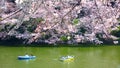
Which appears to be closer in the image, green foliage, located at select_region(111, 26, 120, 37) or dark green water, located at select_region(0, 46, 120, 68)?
dark green water, located at select_region(0, 46, 120, 68)

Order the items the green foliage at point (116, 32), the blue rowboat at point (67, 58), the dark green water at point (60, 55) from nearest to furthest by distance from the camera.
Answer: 1. the dark green water at point (60, 55)
2. the blue rowboat at point (67, 58)
3. the green foliage at point (116, 32)

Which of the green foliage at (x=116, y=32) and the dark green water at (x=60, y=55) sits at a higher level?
the green foliage at (x=116, y=32)

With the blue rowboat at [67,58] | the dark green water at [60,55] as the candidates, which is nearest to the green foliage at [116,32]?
the dark green water at [60,55]

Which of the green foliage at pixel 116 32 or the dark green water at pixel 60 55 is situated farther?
the green foliage at pixel 116 32

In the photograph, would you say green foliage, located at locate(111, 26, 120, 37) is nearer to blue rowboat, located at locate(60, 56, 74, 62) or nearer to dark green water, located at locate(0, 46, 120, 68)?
dark green water, located at locate(0, 46, 120, 68)

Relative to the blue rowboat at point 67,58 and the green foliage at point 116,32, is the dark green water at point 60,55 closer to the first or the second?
the blue rowboat at point 67,58

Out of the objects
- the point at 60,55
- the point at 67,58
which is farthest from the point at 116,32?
the point at 67,58

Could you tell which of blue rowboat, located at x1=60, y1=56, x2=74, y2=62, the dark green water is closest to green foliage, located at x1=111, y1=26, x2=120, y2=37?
the dark green water

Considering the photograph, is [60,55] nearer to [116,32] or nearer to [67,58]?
[67,58]
